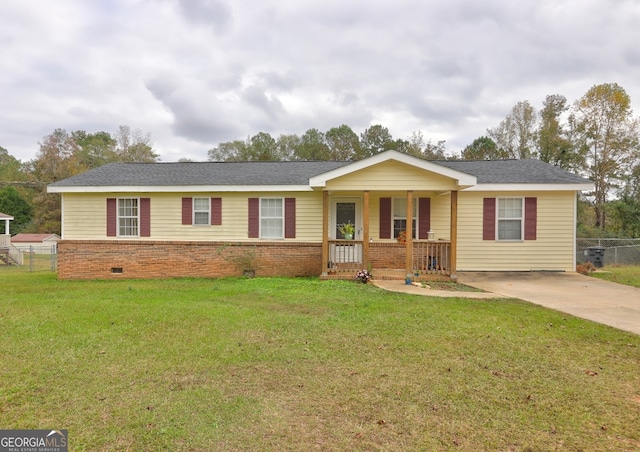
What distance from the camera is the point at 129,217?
12.0 meters

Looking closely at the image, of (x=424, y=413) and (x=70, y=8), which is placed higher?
(x=70, y=8)

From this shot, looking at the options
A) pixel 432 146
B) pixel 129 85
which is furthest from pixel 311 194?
pixel 432 146

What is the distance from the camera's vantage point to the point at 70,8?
461 inches

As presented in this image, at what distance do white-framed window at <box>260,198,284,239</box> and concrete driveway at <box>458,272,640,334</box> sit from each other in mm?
5971

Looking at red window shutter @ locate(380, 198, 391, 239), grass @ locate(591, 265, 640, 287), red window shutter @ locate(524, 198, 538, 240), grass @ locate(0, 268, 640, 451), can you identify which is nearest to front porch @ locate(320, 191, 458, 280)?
red window shutter @ locate(380, 198, 391, 239)

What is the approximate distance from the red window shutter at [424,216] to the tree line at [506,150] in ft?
55.1

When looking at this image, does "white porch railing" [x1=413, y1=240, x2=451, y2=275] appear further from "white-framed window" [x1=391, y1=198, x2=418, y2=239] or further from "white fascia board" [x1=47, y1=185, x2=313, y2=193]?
"white fascia board" [x1=47, y1=185, x2=313, y2=193]

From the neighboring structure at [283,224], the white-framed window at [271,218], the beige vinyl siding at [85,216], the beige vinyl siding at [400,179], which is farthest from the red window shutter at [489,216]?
the beige vinyl siding at [85,216]

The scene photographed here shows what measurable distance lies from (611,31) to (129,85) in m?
26.2

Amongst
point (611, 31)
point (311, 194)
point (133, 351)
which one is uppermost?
point (611, 31)

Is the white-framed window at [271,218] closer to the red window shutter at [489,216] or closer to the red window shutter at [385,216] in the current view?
the red window shutter at [385,216]

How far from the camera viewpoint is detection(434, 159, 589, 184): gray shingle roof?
11.0 m

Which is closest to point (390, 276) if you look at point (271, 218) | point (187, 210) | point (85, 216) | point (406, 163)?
point (406, 163)

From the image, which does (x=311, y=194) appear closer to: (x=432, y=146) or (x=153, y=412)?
(x=153, y=412)
